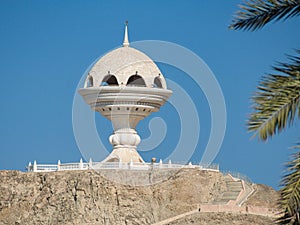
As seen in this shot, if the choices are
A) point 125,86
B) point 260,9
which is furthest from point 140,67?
point 260,9

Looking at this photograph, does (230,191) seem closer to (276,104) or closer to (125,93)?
(125,93)

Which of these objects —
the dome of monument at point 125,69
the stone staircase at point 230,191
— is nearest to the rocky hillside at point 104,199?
the stone staircase at point 230,191

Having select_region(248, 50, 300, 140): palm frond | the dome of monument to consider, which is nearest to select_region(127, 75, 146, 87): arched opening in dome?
the dome of monument

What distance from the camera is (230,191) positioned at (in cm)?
5500

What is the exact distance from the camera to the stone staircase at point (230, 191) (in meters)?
53.5

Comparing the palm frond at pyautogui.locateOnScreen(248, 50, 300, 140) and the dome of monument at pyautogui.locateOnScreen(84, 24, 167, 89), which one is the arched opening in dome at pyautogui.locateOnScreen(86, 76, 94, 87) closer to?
the dome of monument at pyautogui.locateOnScreen(84, 24, 167, 89)

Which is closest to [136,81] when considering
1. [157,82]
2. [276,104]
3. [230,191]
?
[157,82]

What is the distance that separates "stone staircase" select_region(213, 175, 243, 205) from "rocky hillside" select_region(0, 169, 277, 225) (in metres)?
0.54

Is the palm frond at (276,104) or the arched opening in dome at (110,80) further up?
the arched opening in dome at (110,80)

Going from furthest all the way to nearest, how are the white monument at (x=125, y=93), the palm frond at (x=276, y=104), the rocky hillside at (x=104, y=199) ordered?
1. the white monument at (x=125, y=93)
2. the rocky hillside at (x=104, y=199)
3. the palm frond at (x=276, y=104)

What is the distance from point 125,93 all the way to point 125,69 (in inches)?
60.2

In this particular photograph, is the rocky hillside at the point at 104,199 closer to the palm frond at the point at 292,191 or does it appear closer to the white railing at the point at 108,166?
the white railing at the point at 108,166

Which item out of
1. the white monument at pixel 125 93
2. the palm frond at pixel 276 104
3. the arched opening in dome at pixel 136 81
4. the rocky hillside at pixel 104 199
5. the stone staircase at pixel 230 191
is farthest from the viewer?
the arched opening in dome at pixel 136 81

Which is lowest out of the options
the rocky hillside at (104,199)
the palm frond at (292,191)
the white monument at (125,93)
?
the palm frond at (292,191)
